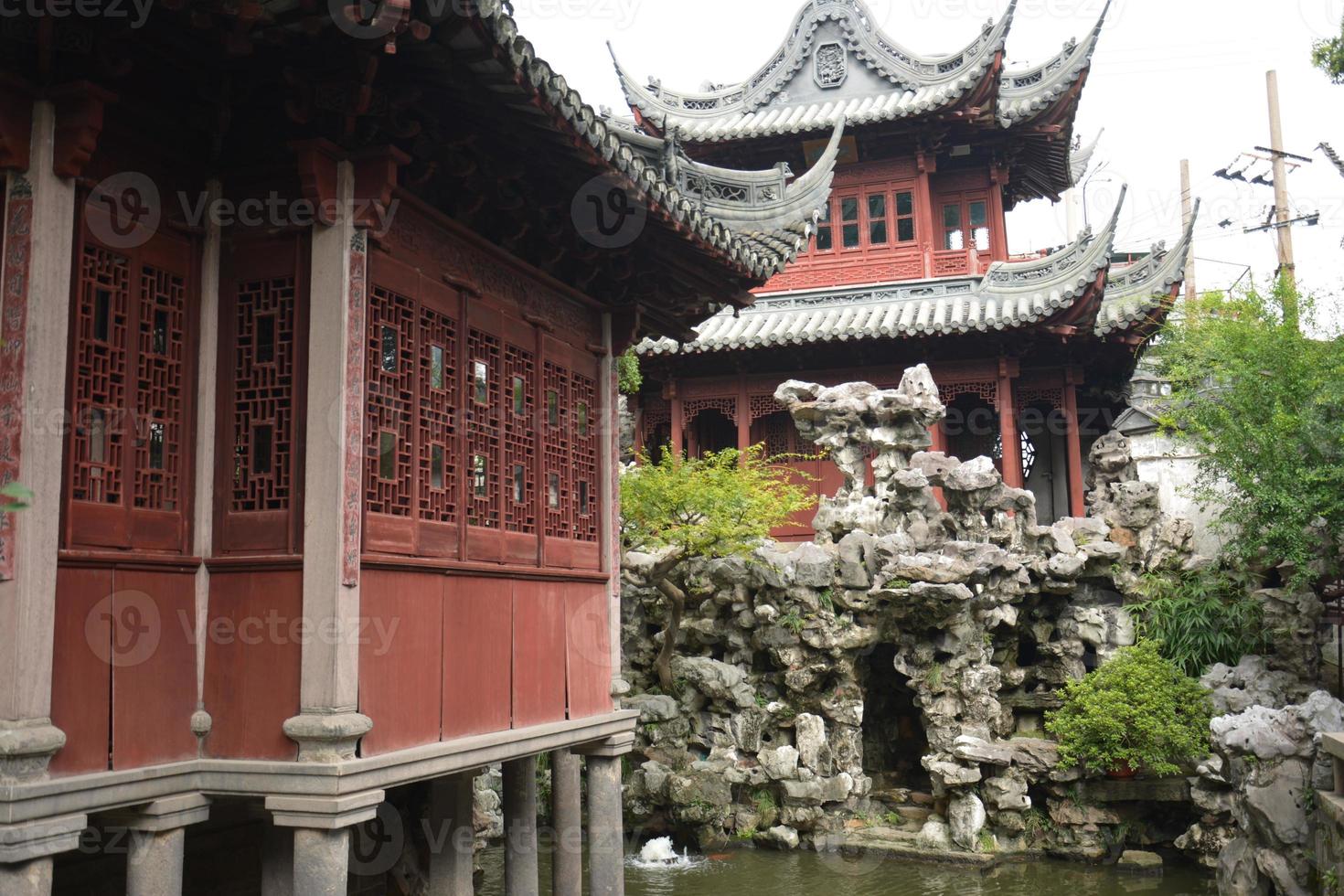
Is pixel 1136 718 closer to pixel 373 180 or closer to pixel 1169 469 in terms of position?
pixel 1169 469

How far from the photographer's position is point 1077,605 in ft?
49.2

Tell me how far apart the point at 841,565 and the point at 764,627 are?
1.25 metres

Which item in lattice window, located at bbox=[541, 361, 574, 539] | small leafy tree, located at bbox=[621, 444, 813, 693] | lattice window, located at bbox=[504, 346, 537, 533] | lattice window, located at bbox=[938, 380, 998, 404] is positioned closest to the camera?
lattice window, located at bbox=[504, 346, 537, 533]

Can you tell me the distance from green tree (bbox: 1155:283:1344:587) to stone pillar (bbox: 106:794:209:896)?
37.7 feet

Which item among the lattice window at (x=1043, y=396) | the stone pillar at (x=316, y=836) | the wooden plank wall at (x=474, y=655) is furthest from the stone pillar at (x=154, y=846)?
the lattice window at (x=1043, y=396)

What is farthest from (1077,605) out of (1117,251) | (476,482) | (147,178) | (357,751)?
(1117,251)

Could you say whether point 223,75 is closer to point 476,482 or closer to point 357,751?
point 476,482

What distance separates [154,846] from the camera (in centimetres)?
538

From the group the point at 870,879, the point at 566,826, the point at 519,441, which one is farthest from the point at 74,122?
the point at 870,879

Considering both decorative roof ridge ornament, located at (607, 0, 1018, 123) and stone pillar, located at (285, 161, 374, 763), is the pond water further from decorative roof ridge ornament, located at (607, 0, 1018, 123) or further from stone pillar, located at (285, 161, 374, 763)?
decorative roof ridge ornament, located at (607, 0, 1018, 123)

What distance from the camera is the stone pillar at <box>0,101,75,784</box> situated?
466cm

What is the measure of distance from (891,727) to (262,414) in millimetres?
12453

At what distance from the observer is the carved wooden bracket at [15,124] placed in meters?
4.80

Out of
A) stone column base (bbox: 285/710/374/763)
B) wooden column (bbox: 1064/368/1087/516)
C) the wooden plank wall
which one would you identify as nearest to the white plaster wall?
wooden column (bbox: 1064/368/1087/516)
